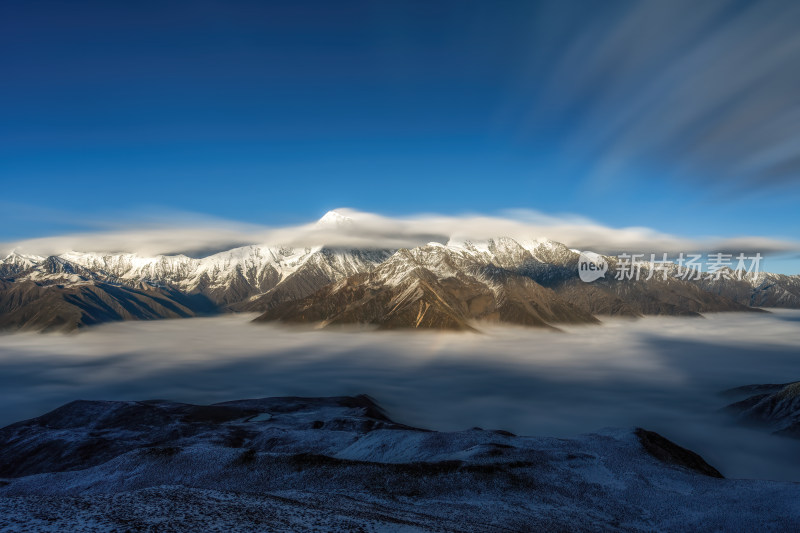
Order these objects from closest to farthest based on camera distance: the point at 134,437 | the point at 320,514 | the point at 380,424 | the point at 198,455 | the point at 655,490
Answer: the point at 320,514 → the point at 655,490 → the point at 198,455 → the point at 134,437 → the point at 380,424

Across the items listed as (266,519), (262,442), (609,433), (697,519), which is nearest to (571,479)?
(697,519)

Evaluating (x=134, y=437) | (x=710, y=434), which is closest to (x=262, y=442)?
(x=134, y=437)

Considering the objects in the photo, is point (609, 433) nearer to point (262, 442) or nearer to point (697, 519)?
point (697, 519)

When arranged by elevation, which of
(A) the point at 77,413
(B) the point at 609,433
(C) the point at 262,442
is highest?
(B) the point at 609,433

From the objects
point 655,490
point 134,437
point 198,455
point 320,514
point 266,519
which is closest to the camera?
point 266,519

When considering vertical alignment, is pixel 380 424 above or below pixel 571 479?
below

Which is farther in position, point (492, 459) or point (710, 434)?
point (710, 434)
